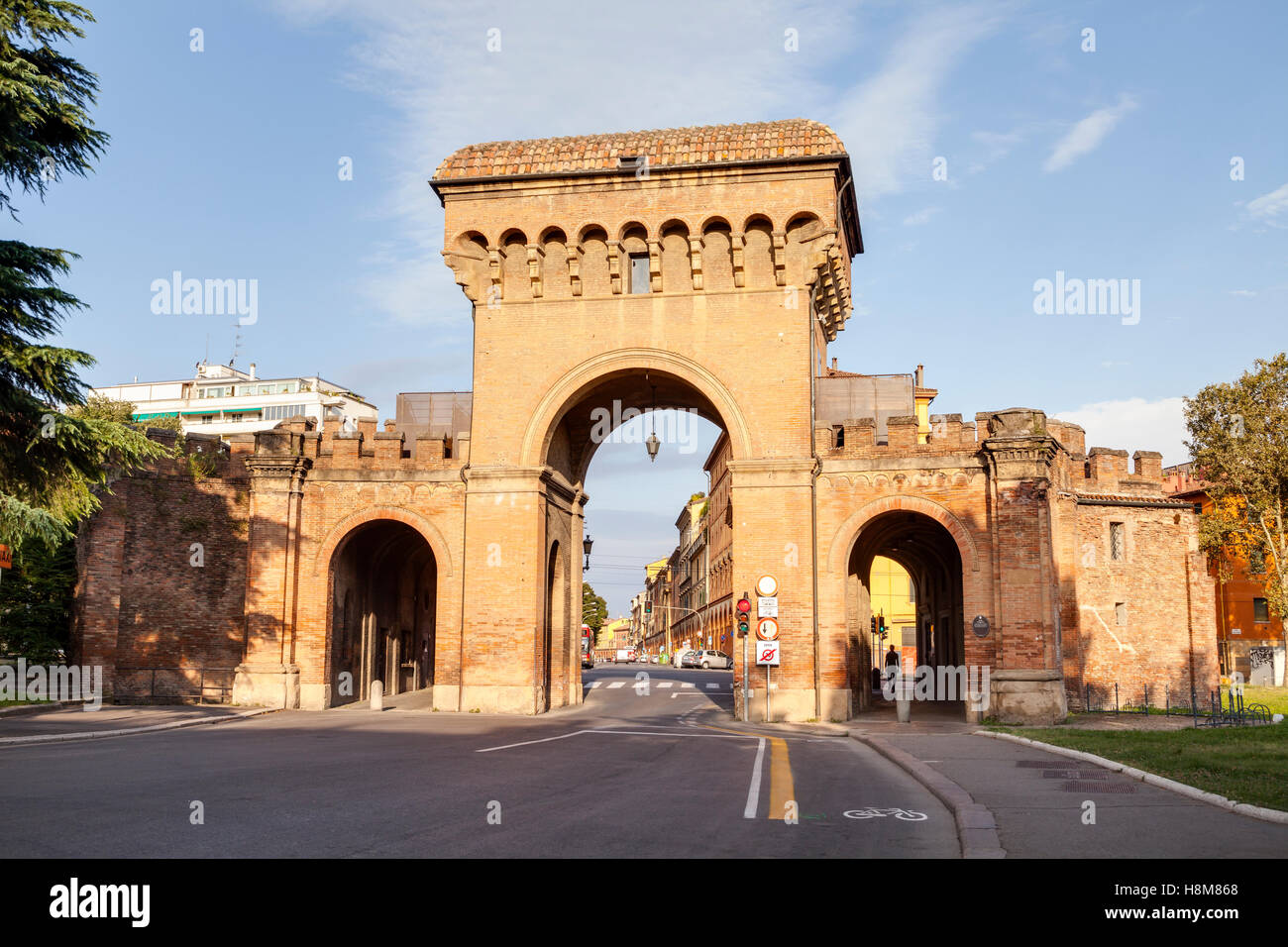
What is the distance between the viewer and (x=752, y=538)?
2480cm

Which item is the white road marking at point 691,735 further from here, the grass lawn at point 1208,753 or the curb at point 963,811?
the grass lawn at point 1208,753

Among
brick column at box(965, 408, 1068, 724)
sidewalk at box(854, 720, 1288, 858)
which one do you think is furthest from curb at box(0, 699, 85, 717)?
brick column at box(965, 408, 1068, 724)

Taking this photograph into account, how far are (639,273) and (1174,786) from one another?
19.0 m

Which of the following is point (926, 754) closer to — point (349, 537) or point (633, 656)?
point (349, 537)

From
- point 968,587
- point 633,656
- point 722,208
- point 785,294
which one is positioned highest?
point 722,208

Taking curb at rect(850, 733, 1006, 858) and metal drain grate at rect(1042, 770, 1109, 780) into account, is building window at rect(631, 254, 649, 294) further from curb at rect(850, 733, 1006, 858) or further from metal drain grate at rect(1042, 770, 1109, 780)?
metal drain grate at rect(1042, 770, 1109, 780)

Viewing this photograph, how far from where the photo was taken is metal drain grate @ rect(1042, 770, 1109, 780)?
40.6ft

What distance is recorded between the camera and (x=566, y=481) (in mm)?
28984

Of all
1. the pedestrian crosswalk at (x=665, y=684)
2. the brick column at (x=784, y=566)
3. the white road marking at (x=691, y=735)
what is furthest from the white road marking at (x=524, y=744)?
the pedestrian crosswalk at (x=665, y=684)

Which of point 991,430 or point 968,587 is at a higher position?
point 991,430

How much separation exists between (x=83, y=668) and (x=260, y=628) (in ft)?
13.8
